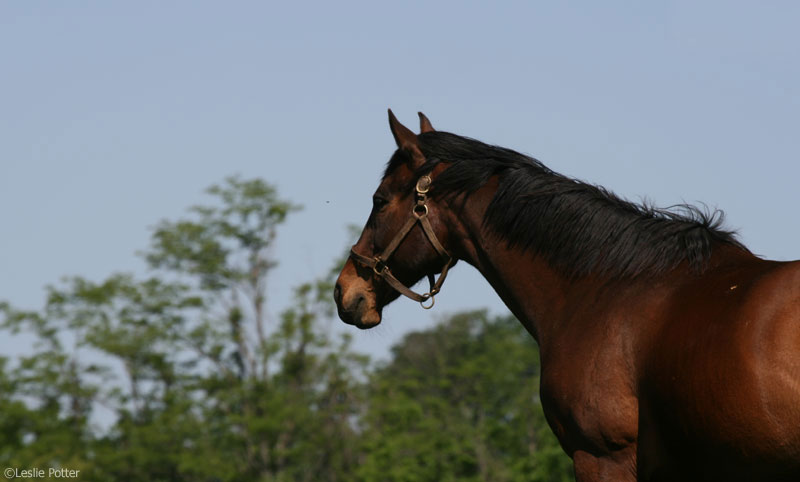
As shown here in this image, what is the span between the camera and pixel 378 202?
22.4 feet

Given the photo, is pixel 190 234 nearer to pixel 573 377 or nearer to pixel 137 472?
pixel 137 472

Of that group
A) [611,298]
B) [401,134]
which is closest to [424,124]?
[401,134]

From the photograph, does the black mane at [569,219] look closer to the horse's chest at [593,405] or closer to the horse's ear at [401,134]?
the horse's ear at [401,134]

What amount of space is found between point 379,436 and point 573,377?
34628mm

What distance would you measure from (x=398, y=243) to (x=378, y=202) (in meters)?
0.33

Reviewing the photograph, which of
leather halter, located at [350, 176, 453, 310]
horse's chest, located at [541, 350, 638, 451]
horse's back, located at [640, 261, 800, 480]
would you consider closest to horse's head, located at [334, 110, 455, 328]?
leather halter, located at [350, 176, 453, 310]

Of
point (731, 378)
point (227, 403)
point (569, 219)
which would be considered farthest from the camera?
point (227, 403)

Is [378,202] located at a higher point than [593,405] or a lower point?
higher

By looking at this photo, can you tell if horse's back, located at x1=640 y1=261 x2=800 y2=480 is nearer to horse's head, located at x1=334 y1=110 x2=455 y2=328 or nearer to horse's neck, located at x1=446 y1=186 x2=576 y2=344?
horse's neck, located at x1=446 y1=186 x2=576 y2=344

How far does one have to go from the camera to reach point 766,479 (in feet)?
16.3

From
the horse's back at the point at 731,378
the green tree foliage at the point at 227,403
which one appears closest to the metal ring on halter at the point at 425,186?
the horse's back at the point at 731,378

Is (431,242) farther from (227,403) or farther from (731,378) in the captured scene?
(227,403)

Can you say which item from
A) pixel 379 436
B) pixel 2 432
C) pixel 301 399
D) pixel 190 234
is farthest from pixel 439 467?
pixel 2 432

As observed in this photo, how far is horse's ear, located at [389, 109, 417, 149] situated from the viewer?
263 inches
